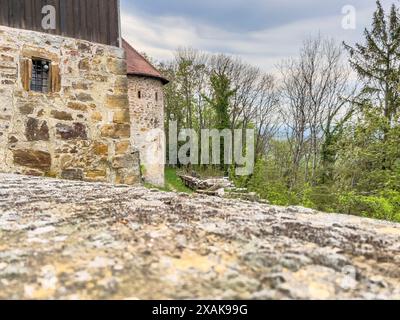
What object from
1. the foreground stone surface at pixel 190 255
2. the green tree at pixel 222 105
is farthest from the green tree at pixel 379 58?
the foreground stone surface at pixel 190 255

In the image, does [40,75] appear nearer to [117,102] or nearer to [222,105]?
[117,102]

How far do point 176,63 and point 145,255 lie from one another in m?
29.3

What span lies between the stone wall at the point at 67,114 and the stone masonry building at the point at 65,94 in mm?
Answer: 13

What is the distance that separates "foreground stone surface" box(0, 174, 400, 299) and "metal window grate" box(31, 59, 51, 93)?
3609 mm

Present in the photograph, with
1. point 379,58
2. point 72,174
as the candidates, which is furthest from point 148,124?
point 72,174

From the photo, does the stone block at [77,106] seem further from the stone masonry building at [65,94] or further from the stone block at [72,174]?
the stone block at [72,174]

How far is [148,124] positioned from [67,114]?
41.9 ft

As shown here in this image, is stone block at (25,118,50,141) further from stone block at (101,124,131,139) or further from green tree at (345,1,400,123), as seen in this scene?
green tree at (345,1,400,123)

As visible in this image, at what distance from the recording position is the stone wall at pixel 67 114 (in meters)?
5.07

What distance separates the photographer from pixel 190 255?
1.36 m

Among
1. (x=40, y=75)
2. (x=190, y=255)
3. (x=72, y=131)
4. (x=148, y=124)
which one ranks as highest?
(x=40, y=75)

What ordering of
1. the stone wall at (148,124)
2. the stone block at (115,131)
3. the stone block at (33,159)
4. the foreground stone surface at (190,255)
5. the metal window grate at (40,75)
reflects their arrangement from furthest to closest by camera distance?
the stone wall at (148,124)
the stone block at (115,131)
the metal window grate at (40,75)
the stone block at (33,159)
the foreground stone surface at (190,255)

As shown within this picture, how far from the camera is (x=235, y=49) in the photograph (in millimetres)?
28422

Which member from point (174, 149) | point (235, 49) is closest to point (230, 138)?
point (174, 149)
